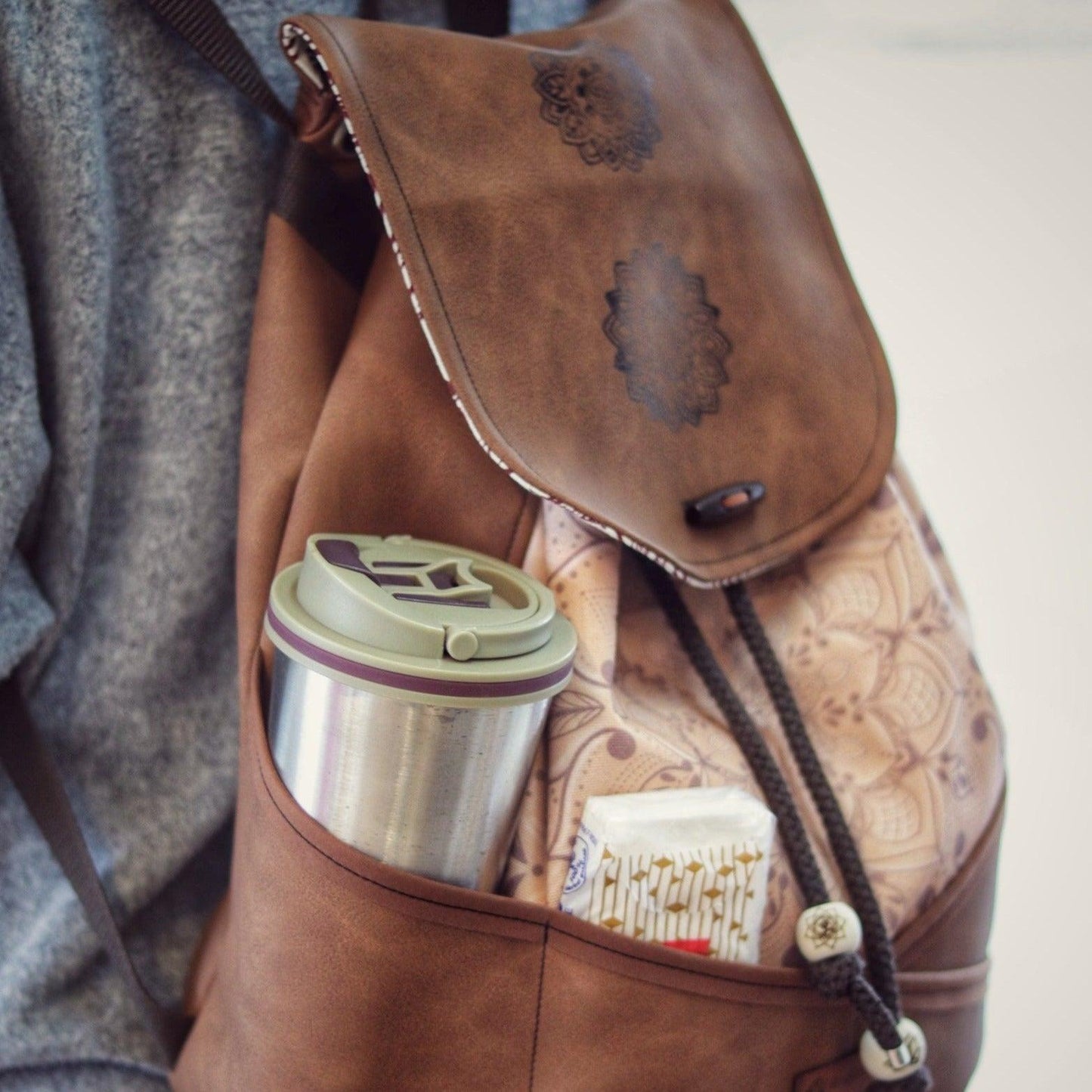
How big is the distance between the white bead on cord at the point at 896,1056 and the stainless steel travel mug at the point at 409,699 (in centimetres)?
21

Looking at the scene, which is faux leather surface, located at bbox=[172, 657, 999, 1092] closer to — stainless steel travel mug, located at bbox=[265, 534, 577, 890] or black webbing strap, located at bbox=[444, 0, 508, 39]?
stainless steel travel mug, located at bbox=[265, 534, 577, 890]

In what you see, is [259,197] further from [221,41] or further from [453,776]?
[453,776]

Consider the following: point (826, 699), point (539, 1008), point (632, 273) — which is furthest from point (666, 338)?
point (539, 1008)

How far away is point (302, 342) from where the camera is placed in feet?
1.58

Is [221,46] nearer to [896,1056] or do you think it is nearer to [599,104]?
[599,104]

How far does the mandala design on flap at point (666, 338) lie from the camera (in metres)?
0.48

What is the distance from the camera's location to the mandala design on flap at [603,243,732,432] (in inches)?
19.1

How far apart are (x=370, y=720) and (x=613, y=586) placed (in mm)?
150

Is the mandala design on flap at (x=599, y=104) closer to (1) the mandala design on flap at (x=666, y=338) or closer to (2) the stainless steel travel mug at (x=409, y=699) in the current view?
(1) the mandala design on flap at (x=666, y=338)

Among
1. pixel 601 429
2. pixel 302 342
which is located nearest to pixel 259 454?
pixel 302 342

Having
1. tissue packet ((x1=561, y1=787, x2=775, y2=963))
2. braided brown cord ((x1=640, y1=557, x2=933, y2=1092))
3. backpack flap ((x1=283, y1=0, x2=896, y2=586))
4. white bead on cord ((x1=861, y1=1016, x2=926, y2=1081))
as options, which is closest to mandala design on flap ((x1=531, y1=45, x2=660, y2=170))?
backpack flap ((x1=283, y1=0, x2=896, y2=586))

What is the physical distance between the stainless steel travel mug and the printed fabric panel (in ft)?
0.15

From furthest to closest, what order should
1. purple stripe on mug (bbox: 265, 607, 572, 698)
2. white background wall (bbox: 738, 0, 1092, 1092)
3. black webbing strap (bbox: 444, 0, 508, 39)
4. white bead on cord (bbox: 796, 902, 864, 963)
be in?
white background wall (bbox: 738, 0, 1092, 1092), black webbing strap (bbox: 444, 0, 508, 39), white bead on cord (bbox: 796, 902, 864, 963), purple stripe on mug (bbox: 265, 607, 572, 698)

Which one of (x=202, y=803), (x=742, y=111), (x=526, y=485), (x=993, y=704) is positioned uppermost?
(x=742, y=111)
